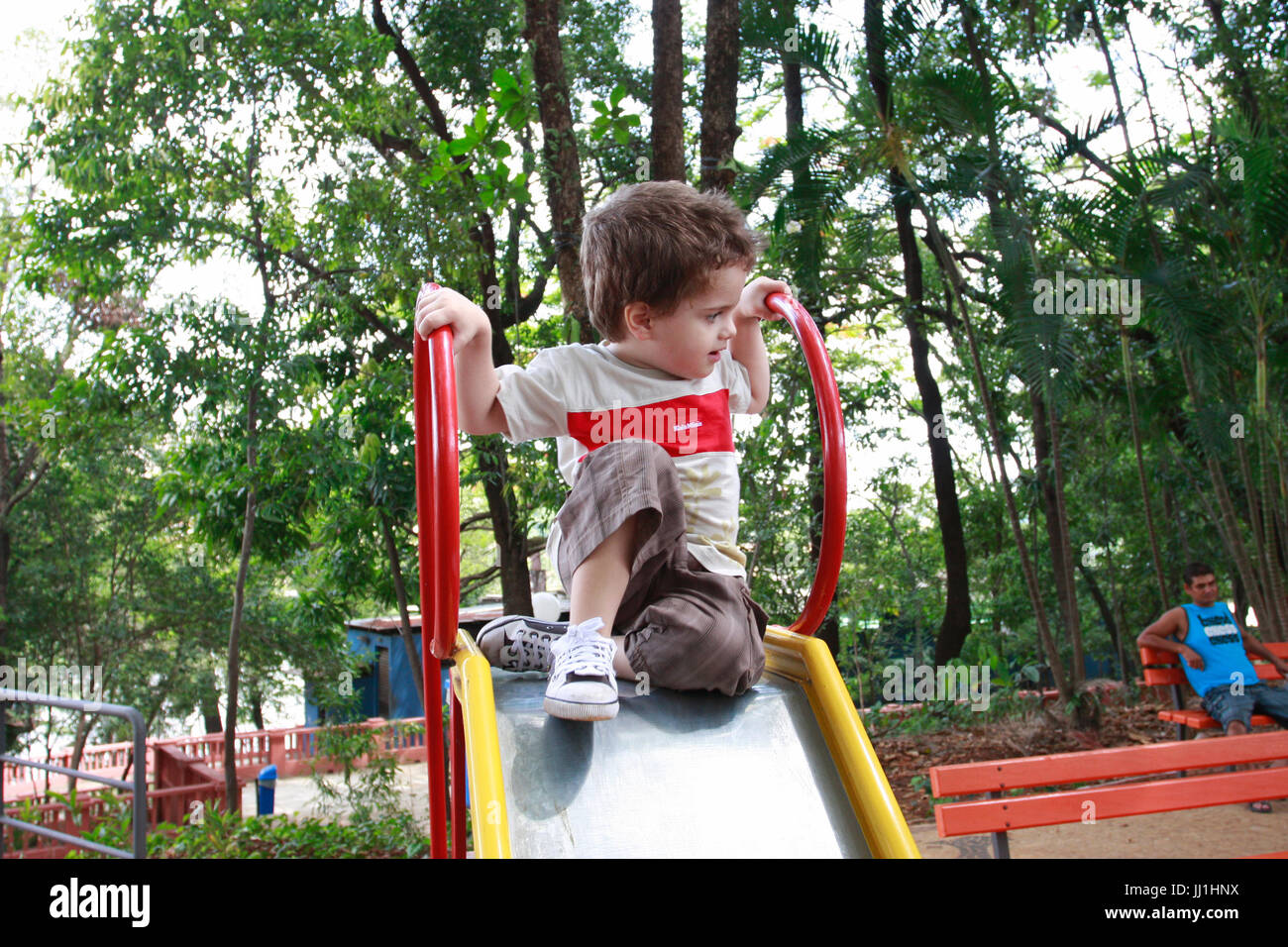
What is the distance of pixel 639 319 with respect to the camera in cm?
181

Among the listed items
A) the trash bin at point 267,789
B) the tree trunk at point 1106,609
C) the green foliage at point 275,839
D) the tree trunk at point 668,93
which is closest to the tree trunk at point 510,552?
the green foliage at point 275,839

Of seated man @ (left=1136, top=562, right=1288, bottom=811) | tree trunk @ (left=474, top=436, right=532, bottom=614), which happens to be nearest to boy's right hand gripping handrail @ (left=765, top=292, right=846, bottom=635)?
seated man @ (left=1136, top=562, right=1288, bottom=811)

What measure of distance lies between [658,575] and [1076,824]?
13.1 feet

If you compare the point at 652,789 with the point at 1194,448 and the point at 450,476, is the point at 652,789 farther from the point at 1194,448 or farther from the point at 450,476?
the point at 1194,448

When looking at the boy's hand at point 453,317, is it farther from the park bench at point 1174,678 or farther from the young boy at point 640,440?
the park bench at point 1174,678

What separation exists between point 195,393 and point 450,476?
4.88 metres

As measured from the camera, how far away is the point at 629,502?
5.35 feet

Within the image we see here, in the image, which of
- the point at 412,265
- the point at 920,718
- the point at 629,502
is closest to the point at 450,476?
the point at 629,502

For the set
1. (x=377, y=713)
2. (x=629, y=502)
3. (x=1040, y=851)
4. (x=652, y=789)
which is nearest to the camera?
(x=652, y=789)

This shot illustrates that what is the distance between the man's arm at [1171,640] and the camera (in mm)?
4777

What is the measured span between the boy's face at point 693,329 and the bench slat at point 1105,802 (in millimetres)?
1700

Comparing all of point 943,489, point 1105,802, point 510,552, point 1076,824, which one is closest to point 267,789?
point 510,552

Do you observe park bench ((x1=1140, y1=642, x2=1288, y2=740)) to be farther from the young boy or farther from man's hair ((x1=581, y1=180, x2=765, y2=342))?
man's hair ((x1=581, y1=180, x2=765, y2=342))
